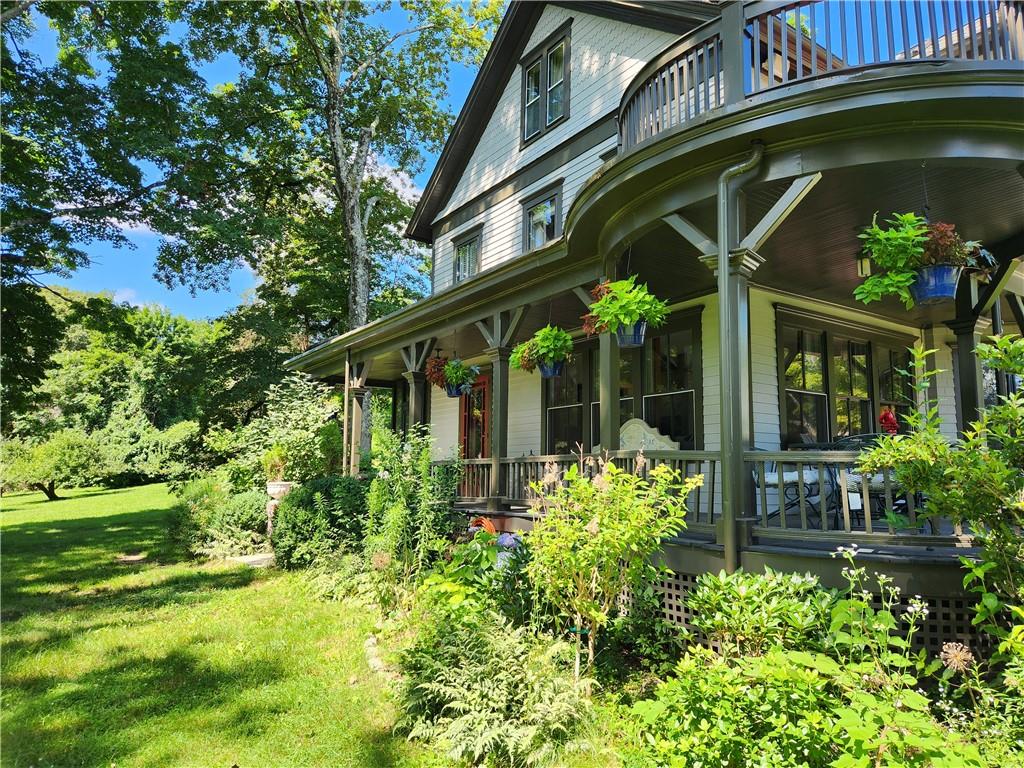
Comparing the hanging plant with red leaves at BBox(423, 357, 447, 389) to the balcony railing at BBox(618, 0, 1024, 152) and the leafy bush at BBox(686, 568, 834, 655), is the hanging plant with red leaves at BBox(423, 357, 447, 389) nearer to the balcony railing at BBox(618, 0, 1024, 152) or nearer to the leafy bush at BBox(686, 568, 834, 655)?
the balcony railing at BBox(618, 0, 1024, 152)

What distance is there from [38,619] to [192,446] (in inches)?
756

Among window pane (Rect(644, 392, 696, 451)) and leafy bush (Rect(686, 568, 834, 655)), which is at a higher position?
window pane (Rect(644, 392, 696, 451))

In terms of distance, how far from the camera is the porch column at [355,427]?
Result: 458 inches

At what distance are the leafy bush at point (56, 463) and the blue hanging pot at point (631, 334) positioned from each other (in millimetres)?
22912

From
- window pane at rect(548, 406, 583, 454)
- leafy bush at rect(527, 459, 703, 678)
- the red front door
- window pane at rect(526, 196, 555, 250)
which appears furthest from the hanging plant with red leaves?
leafy bush at rect(527, 459, 703, 678)

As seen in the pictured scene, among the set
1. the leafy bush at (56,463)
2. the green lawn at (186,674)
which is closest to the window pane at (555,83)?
the green lawn at (186,674)

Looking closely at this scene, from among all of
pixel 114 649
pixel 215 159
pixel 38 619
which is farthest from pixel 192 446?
pixel 114 649

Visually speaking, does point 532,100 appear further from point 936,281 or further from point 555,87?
point 936,281

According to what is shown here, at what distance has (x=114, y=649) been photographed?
5.13 metres

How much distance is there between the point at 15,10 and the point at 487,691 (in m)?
11.6

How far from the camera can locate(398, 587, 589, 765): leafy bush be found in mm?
3070

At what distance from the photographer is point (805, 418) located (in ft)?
25.3

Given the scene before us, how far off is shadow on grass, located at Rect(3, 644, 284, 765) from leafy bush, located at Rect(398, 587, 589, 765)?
1.18 metres

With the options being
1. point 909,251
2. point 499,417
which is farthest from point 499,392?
A: point 909,251
